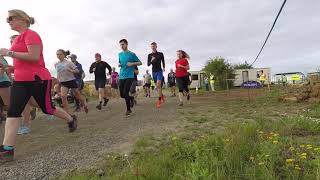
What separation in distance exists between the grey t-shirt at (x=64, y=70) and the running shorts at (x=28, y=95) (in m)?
3.78

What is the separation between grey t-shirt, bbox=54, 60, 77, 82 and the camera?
9.82 m

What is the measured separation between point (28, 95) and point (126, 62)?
4417 mm

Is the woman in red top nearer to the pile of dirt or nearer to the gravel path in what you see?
the pile of dirt

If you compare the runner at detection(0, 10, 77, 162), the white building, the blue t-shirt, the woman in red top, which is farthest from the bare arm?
the white building

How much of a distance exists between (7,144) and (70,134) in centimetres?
193

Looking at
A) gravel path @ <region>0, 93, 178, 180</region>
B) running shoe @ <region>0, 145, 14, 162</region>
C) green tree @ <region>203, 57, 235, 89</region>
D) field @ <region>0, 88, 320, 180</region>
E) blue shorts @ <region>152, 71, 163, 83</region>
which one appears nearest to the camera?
field @ <region>0, 88, 320, 180</region>

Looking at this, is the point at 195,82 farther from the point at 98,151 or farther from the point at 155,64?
the point at 98,151

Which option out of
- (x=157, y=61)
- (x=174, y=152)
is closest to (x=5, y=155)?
(x=174, y=152)

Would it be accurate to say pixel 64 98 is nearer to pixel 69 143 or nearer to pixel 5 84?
pixel 5 84

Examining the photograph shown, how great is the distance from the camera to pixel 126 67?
32.6 feet

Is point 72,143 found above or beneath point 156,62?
beneath

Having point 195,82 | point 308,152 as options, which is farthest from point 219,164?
point 195,82

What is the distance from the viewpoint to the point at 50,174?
15.2ft

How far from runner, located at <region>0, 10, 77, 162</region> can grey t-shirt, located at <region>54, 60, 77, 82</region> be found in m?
3.87
